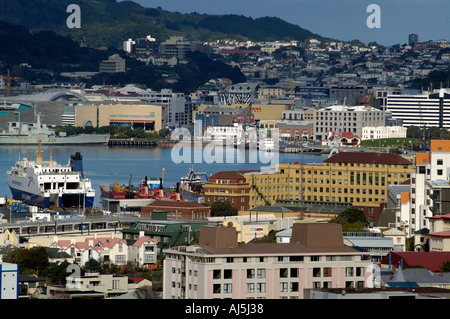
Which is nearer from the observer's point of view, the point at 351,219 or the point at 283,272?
the point at 283,272

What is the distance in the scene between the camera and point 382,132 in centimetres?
5272

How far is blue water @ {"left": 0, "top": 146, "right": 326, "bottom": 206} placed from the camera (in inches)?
1188

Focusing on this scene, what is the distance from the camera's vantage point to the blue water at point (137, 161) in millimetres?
30172

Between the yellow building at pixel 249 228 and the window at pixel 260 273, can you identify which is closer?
the window at pixel 260 273

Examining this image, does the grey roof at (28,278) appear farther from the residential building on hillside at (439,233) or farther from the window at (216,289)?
the residential building on hillside at (439,233)

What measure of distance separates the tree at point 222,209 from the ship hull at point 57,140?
30.4 meters

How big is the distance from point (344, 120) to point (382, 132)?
2463 millimetres

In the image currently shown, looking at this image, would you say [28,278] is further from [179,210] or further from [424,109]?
[424,109]

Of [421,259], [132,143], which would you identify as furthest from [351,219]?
[132,143]

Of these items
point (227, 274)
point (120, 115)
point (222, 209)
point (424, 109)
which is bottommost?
point (222, 209)

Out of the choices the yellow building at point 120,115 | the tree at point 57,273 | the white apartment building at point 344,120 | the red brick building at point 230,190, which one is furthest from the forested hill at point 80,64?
the tree at point 57,273

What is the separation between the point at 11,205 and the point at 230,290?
10840mm

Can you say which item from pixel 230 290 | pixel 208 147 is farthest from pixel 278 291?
Result: pixel 208 147

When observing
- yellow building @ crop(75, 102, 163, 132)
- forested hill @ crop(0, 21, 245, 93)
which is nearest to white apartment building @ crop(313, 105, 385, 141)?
yellow building @ crop(75, 102, 163, 132)
